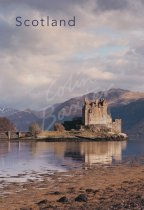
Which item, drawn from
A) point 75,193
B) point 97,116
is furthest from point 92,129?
point 75,193

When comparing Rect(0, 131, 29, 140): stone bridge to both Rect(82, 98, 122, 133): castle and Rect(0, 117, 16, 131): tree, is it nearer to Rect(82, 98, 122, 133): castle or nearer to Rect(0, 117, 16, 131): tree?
Rect(0, 117, 16, 131): tree

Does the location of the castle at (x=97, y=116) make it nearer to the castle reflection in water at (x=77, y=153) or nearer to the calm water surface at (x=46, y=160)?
the castle reflection in water at (x=77, y=153)

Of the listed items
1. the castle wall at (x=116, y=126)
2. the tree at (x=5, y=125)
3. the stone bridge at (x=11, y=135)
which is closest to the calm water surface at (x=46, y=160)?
the stone bridge at (x=11, y=135)

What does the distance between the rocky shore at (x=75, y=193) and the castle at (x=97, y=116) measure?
120670 millimetres

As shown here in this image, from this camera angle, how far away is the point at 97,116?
523 feet

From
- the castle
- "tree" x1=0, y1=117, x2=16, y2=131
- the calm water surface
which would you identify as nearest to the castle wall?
the castle

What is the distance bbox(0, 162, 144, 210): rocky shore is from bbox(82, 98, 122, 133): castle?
121 metres

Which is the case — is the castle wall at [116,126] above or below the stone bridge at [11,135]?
above

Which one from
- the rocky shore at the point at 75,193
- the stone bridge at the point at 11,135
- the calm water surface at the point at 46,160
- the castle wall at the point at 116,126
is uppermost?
the castle wall at the point at 116,126

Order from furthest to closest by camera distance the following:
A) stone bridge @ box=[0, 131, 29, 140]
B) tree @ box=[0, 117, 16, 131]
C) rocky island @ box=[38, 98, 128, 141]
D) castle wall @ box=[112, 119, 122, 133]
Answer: tree @ box=[0, 117, 16, 131] < castle wall @ box=[112, 119, 122, 133] < rocky island @ box=[38, 98, 128, 141] < stone bridge @ box=[0, 131, 29, 140]

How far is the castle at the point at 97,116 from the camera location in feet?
519

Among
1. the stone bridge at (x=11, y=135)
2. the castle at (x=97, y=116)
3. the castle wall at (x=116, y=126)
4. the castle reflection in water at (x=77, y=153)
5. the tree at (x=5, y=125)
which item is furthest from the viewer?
the tree at (x=5, y=125)

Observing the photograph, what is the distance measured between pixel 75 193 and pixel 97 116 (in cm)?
13310

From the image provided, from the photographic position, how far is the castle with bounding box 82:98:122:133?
15812cm
